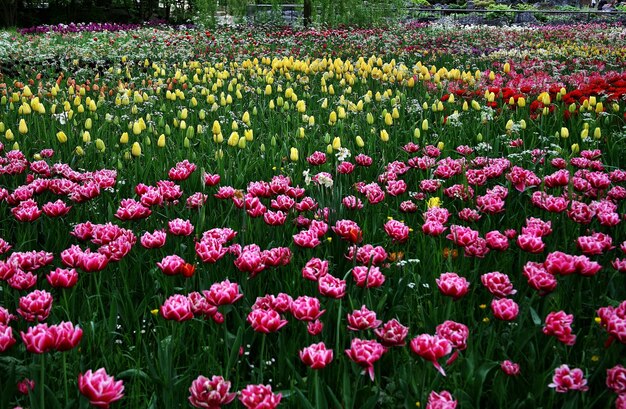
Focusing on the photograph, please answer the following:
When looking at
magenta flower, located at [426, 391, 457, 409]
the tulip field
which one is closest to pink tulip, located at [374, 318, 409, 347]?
the tulip field

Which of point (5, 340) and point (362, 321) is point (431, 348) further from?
Result: point (5, 340)

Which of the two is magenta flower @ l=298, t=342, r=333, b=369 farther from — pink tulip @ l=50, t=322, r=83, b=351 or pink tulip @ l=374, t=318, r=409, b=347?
pink tulip @ l=50, t=322, r=83, b=351

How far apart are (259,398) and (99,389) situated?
13.4 inches

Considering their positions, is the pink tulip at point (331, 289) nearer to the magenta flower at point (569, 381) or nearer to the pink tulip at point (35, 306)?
the magenta flower at point (569, 381)

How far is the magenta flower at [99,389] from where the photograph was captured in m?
1.19

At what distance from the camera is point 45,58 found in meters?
8.94

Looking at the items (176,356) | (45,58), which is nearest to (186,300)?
(176,356)

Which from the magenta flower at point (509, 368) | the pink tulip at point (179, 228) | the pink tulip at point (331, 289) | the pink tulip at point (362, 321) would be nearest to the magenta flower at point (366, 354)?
the pink tulip at point (362, 321)

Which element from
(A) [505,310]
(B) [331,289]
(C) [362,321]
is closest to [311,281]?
(B) [331,289]

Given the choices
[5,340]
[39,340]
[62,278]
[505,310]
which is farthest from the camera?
[62,278]

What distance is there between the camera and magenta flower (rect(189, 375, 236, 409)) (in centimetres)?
123

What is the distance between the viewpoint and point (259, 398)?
1232 mm

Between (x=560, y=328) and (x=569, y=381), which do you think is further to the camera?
(x=560, y=328)

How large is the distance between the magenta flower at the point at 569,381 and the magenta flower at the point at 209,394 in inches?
31.3
